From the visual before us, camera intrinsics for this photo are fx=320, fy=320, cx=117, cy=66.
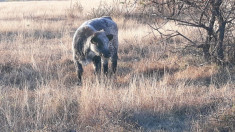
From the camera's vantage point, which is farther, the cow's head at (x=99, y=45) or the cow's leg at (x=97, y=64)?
the cow's leg at (x=97, y=64)

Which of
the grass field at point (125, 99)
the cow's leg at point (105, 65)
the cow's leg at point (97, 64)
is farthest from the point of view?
the cow's leg at point (97, 64)

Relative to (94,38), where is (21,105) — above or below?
below

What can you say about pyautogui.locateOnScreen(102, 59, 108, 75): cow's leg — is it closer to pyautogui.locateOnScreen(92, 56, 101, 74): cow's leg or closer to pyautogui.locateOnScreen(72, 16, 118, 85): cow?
pyautogui.locateOnScreen(72, 16, 118, 85): cow

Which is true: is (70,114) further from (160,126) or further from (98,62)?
(98,62)

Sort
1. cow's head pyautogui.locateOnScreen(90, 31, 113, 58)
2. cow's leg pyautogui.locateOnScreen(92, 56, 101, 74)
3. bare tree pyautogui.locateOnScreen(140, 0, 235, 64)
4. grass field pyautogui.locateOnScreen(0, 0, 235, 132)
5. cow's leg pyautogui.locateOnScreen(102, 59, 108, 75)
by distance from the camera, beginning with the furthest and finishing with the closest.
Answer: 1. cow's leg pyautogui.locateOnScreen(92, 56, 101, 74)
2. cow's leg pyautogui.locateOnScreen(102, 59, 108, 75)
3. bare tree pyautogui.locateOnScreen(140, 0, 235, 64)
4. cow's head pyautogui.locateOnScreen(90, 31, 113, 58)
5. grass field pyautogui.locateOnScreen(0, 0, 235, 132)

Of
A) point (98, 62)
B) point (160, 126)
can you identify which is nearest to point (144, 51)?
point (98, 62)

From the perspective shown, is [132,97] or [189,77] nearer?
[132,97]

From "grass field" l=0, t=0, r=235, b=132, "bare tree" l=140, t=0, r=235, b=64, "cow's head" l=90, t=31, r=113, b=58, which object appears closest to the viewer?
"grass field" l=0, t=0, r=235, b=132

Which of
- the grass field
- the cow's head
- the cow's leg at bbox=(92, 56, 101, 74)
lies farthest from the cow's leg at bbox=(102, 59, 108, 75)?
the cow's head

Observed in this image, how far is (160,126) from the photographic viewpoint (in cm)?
544

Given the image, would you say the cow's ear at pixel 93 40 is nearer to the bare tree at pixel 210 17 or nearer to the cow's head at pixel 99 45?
the cow's head at pixel 99 45

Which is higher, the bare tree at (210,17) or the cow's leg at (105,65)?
the bare tree at (210,17)

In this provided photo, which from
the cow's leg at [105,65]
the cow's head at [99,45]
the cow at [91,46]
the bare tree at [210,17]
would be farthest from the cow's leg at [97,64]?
the bare tree at [210,17]

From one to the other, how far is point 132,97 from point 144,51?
202 inches
